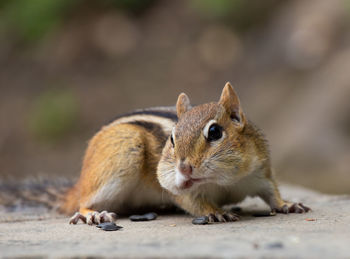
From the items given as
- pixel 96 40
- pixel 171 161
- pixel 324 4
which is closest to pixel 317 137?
pixel 324 4

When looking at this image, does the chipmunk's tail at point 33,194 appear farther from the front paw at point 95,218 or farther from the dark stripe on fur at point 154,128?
the dark stripe on fur at point 154,128

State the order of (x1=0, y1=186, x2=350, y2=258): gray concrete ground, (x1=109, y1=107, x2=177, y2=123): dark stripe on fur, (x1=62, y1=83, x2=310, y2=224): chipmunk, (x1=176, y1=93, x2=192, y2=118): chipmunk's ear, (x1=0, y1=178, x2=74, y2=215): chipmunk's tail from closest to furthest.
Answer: (x1=0, y1=186, x2=350, y2=258): gray concrete ground, (x1=62, y1=83, x2=310, y2=224): chipmunk, (x1=176, y1=93, x2=192, y2=118): chipmunk's ear, (x1=109, y1=107, x2=177, y2=123): dark stripe on fur, (x1=0, y1=178, x2=74, y2=215): chipmunk's tail

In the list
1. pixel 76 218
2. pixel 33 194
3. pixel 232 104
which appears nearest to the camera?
pixel 232 104

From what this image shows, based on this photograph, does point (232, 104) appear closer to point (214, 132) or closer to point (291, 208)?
point (214, 132)

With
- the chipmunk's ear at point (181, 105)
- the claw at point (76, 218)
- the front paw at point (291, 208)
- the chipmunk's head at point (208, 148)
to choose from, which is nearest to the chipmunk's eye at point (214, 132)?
the chipmunk's head at point (208, 148)

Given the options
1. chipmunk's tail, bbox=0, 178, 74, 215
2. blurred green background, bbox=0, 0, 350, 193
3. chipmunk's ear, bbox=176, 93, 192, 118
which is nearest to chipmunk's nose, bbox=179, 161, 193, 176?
chipmunk's ear, bbox=176, 93, 192, 118

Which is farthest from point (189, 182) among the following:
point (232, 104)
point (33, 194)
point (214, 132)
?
point (33, 194)

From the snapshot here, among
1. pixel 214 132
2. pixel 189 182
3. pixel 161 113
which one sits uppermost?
pixel 161 113

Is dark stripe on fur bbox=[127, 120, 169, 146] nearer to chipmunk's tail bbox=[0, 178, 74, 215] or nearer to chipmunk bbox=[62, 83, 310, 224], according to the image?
chipmunk bbox=[62, 83, 310, 224]
